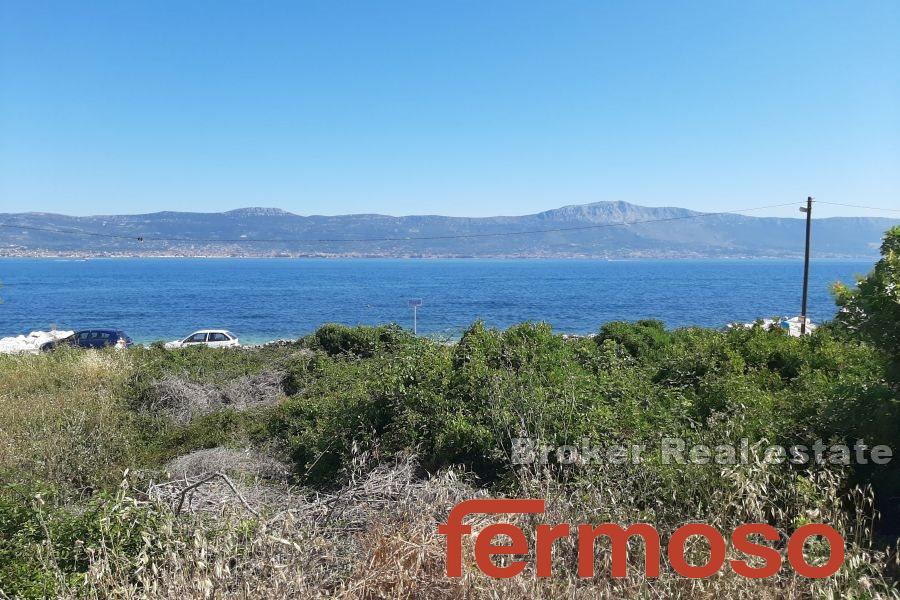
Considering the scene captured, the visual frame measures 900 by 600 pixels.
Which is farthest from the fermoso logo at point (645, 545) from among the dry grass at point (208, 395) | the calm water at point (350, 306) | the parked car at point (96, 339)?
the calm water at point (350, 306)

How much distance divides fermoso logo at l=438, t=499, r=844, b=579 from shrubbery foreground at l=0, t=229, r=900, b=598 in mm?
89

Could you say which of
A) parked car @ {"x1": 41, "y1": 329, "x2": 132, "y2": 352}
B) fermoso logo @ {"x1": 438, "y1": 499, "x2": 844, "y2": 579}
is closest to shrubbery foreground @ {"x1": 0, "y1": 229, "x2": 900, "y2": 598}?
fermoso logo @ {"x1": 438, "y1": 499, "x2": 844, "y2": 579}

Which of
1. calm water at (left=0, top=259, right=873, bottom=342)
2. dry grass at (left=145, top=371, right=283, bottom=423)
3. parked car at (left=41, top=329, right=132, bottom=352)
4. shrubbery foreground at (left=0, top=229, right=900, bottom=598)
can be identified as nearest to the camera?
shrubbery foreground at (left=0, top=229, right=900, bottom=598)

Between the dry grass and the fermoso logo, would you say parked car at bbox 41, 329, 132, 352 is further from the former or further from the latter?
the fermoso logo

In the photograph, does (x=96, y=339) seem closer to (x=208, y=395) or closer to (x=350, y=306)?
(x=208, y=395)

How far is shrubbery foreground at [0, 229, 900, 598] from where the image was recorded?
392cm

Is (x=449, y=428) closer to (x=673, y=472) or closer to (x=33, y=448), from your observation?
(x=673, y=472)

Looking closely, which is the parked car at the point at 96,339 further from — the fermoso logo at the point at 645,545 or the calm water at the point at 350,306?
the fermoso logo at the point at 645,545

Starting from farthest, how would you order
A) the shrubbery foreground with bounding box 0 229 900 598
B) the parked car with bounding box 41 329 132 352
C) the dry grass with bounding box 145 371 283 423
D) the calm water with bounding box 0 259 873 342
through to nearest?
the calm water with bounding box 0 259 873 342 → the parked car with bounding box 41 329 132 352 → the dry grass with bounding box 145 371 283 423 → the shrubbery foreground with bounding box 0 229 900 598

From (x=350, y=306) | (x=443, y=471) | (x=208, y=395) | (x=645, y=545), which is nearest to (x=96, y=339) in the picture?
(x=208, y=395)

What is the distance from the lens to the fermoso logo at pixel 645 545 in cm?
392

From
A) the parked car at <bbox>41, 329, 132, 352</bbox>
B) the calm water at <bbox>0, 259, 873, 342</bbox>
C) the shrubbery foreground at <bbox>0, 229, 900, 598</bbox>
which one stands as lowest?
the calm water at <bbox>0, 259, 873, 342</bbox>

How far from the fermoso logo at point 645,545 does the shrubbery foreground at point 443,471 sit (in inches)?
3.5

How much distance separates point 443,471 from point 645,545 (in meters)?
2.28
